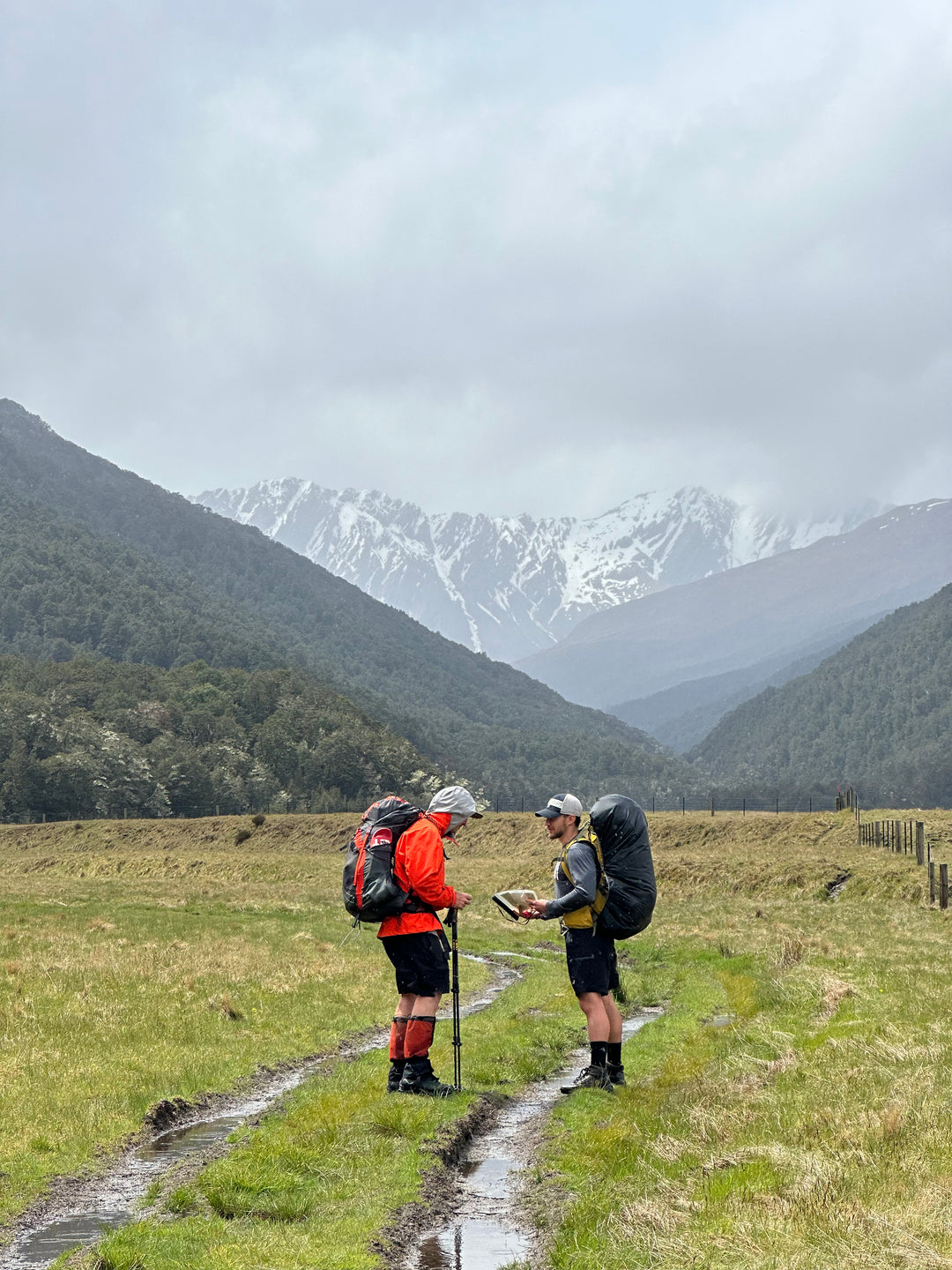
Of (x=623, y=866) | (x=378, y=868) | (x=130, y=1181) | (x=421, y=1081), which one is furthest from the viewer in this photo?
(x=623, y=866)

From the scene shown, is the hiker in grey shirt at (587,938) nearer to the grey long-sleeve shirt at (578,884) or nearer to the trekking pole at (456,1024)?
the grey long-sleeve shirt at (578,884)

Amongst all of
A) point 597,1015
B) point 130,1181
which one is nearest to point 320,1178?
point 130,1181

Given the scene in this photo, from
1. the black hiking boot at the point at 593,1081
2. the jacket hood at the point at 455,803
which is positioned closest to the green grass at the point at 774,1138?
the black hiking boot at the point at 593,1081

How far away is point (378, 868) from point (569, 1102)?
3161 millimetres

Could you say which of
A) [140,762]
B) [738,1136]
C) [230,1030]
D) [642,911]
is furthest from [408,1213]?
[140,762]

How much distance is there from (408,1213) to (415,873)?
12.4 feet

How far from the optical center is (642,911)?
475 inches

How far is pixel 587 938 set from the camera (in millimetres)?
12055

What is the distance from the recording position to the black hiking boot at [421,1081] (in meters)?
11.9

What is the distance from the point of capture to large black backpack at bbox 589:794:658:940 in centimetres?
1202

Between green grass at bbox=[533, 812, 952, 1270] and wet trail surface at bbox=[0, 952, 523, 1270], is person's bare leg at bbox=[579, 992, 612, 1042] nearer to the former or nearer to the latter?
green grass at bbox=[533, 812, 952, 1270]

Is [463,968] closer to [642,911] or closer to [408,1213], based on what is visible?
[642,911]

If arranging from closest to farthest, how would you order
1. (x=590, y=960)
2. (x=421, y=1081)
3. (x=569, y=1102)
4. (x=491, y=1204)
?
(x=491, y=1204) → (x=569, y=1102) → (x=421, y=1081) → (x=590, y=960)

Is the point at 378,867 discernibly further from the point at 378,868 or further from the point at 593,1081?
the point at 593,1081
